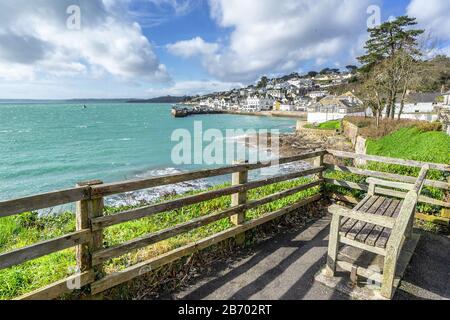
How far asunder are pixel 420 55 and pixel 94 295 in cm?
3661

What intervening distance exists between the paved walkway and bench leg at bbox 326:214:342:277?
0.84 ft

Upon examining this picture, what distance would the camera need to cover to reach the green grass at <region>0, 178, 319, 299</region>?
3.56 m

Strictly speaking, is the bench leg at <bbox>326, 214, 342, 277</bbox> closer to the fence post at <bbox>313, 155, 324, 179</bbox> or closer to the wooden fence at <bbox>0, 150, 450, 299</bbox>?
the wooden fence at <bbox>0, 150, 450, 299</bbox>

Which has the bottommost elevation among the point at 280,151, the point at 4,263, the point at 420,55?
the point at 280,151

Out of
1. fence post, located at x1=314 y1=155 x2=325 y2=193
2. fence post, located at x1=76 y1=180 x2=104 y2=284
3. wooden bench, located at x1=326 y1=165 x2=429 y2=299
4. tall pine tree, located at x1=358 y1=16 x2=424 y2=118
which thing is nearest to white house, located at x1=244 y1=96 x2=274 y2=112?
tall pine tree, located at x1=358 y1=16 x2=424 y2=118

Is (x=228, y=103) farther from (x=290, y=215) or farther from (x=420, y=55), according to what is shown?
(x=290, y=215)

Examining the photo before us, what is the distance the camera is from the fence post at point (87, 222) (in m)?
3.13

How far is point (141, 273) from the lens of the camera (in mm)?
3646

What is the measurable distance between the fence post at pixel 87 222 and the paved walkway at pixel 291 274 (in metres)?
1.19

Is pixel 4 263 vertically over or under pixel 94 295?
over

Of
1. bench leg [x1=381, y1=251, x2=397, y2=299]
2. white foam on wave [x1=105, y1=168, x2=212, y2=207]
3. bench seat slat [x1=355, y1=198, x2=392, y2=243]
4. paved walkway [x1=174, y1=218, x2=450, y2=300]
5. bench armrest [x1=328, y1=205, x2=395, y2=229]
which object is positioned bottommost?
white foam on wave [x1=105, y1=168, x2=212, y2=207]

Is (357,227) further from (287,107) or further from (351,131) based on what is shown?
(287,107)

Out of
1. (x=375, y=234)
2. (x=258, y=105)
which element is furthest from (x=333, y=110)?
(x=258, y=105)
